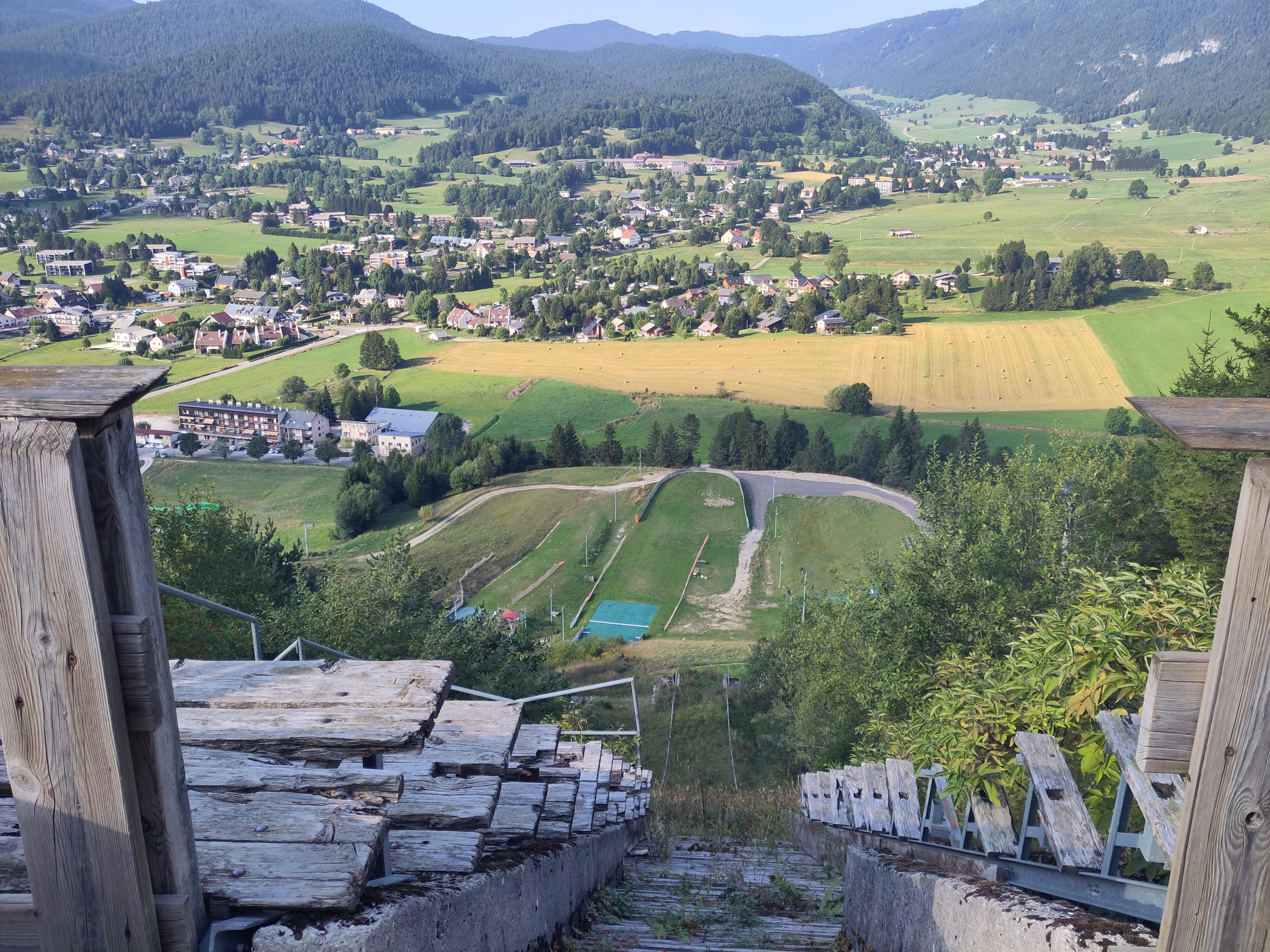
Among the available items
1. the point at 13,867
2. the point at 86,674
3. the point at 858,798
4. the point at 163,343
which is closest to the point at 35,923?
the point at 13,867

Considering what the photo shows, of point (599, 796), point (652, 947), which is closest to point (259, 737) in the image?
point (652, 947)

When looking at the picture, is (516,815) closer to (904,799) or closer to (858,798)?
(904,799)

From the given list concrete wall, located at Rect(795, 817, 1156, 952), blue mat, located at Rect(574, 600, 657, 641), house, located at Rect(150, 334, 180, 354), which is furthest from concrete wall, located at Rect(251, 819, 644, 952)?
house, located at Rect(150, 334, 180, 354)

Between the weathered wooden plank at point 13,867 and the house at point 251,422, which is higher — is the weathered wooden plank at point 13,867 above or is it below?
above

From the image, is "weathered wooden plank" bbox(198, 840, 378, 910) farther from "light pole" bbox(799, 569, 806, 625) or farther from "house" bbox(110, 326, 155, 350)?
"house" bbox(110, 326, 155, 350)

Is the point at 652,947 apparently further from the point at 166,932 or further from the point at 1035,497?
the point at 1035,497

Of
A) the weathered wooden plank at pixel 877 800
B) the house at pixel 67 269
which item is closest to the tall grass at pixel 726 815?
the weathered wooden plank at pixel 877 800

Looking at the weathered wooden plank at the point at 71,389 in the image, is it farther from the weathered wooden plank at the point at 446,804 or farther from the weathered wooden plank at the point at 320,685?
the weathered wooden plank at the point at 446,804
